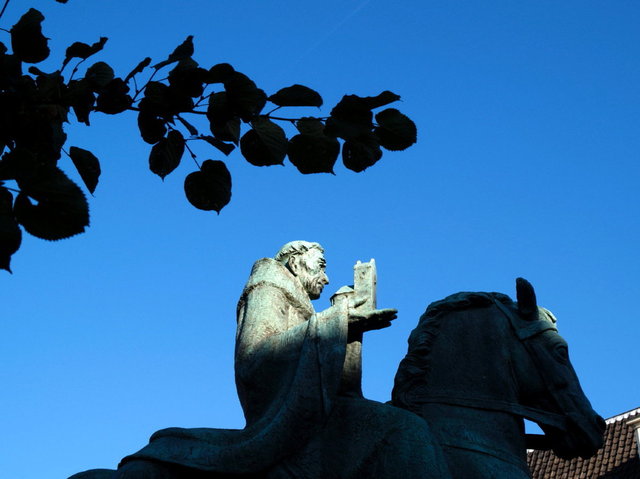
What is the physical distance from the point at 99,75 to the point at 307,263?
3.81 meters

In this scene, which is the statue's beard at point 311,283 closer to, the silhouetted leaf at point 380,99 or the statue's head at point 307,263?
the statue's head at point 307,263

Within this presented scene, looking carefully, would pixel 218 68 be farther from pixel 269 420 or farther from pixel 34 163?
pixel 269 420

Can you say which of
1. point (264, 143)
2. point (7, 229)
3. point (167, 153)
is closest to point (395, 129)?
point (264, 143)

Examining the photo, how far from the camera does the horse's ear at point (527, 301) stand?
8180 mm

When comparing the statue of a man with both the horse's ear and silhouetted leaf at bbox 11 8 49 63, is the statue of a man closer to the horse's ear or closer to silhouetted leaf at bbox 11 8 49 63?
the horse's ear

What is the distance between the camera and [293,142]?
527 cm

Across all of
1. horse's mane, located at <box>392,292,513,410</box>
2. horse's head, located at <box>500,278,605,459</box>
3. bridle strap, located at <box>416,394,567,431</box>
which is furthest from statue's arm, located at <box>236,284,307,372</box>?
horse's head, located at <box>500,278,605,459</box>

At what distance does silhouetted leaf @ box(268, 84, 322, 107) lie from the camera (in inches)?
204

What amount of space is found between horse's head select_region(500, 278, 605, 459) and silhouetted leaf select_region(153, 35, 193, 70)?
3.80 m

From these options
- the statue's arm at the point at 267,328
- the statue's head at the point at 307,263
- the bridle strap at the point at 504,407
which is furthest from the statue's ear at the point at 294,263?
the bridle strap at the point at 504,407

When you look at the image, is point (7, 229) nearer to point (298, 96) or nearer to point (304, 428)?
point (298, 96)

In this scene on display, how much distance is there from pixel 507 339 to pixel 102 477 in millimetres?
2906

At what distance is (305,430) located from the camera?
24.0 feet

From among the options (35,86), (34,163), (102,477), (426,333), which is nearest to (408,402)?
(426,333)
